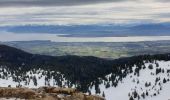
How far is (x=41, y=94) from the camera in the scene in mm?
40281

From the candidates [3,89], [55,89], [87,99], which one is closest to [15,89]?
[3,89]

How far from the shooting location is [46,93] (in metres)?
41.9

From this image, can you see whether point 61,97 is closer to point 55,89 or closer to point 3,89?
point 55,89

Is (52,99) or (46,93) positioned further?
(46,93)

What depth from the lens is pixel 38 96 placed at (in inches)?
1563

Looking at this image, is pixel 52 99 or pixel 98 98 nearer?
pixel 52 99

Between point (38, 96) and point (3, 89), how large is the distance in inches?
176

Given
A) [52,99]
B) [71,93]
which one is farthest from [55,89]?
[52,99]

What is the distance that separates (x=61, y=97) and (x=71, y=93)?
2066 mm

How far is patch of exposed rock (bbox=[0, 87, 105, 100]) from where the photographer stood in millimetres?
39781

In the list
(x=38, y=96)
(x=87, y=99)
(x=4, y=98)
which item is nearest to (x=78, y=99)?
(x=87, y=99)

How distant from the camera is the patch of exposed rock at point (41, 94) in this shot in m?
39.8

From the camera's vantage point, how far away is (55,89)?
4384cm

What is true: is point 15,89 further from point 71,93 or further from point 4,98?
point 71,93
